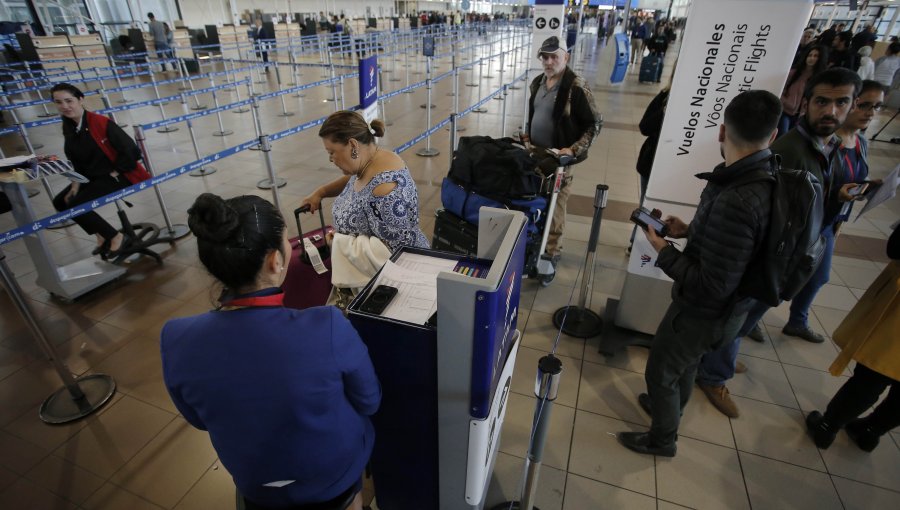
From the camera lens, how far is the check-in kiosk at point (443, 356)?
4.03 feet

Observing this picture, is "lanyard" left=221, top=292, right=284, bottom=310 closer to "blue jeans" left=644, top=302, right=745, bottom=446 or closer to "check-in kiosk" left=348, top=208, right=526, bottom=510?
"check-in kiosk" left=348, top=208, right=526, bottom=510

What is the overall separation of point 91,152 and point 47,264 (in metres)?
0.98

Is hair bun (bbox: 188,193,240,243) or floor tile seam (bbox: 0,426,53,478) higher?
hair bun (bbox: 188,193,240,243)

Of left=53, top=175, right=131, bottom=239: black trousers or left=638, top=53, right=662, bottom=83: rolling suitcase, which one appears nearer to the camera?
left=53, top=175, right=131, bottom=239: black trousers

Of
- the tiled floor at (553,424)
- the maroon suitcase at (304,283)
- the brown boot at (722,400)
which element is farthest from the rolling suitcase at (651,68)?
the maroon suitcase at (304,283)

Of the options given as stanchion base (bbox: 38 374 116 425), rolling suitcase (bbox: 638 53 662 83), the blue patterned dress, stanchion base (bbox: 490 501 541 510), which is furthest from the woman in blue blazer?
rolling suitcase (bbox: 638 53 662 83)

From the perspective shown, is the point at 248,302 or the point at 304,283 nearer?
the point at 248,302

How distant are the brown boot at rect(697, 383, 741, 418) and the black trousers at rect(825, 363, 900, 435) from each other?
450 mm

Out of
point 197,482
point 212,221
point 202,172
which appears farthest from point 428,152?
point 212,221

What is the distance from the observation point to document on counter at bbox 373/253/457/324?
4.56 feet

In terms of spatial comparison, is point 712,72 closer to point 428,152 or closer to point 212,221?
point 212,221

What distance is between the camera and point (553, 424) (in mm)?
2596

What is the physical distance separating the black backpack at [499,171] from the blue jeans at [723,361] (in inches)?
60.7

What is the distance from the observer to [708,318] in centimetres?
190
